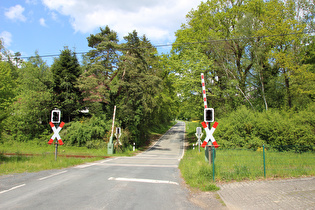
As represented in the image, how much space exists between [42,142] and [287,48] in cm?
3001

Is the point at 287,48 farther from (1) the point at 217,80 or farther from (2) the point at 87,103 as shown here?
(2) the point at 87,103

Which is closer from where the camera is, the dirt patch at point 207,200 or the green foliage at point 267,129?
the dirt patch at point 207,200

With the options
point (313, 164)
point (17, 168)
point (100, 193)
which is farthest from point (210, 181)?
point (17, 168)

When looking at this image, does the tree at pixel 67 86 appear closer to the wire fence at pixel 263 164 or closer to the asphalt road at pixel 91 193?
the asphalt road at pixel 91 193

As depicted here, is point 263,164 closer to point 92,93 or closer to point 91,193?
point 91,193

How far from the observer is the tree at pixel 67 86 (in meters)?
28.7

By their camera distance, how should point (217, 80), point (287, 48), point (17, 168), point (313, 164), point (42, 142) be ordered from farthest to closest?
point (217, 80) < point (42, 142) < point (287, 48) < point (17, 168) < point (313, 164)

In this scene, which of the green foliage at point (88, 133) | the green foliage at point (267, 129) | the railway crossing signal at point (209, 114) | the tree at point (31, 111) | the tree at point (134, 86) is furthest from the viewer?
the tree at point (134, 86)

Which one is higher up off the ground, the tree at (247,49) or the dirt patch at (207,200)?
the tree at (247,49)

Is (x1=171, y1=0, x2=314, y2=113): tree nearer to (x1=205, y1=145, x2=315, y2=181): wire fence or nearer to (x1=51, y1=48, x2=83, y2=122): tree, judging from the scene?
(x1=51, y1=48, x2=83, y2=122): tree

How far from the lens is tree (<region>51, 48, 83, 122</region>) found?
1131 inches

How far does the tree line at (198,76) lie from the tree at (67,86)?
4.9 inches

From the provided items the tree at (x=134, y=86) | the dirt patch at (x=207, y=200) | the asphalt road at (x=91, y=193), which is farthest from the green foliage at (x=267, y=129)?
the dirt patch at (x=207, y=200)

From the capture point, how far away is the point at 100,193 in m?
6.72
